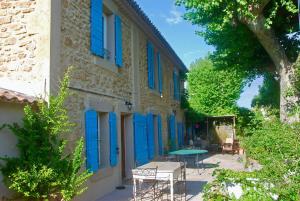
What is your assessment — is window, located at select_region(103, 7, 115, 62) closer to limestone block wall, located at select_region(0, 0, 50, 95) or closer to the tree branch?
limestone block wall, located at select_region(0, 0, 50, 95)

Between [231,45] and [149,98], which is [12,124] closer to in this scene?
[149,98]

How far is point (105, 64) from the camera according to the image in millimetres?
8516

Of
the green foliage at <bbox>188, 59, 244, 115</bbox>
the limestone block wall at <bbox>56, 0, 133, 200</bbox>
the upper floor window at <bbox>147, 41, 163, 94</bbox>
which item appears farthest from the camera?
the green foliage at <bbox>188, 59, 244, 115</bbox>

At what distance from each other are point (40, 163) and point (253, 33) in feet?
28.5

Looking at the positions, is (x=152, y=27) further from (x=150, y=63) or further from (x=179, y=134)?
(x=179, y=134)

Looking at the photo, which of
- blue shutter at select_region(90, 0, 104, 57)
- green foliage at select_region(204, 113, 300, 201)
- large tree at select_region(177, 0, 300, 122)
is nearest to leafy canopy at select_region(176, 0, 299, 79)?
large tree at select_region(177, 0, 300, 122)

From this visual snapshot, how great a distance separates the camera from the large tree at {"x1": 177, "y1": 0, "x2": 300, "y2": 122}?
9242 mm

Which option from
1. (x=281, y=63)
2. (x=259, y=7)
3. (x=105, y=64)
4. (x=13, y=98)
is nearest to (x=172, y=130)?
(x=281, y=63)

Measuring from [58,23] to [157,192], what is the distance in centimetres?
447

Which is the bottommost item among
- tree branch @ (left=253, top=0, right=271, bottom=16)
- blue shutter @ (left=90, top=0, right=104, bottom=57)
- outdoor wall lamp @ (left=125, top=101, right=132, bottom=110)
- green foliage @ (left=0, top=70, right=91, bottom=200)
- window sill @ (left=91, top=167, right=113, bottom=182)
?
window sill @ (left=91, top=167, right=113, bottom=182)

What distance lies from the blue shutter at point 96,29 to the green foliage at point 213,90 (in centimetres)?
1973

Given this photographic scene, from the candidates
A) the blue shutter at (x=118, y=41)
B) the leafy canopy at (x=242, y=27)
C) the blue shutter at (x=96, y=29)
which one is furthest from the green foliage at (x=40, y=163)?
the leafy canopy at (x=242, y=27)

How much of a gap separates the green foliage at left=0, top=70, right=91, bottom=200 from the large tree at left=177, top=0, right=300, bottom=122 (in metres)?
5.48

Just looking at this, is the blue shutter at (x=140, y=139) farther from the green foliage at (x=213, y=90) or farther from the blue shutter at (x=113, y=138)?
the green foliage at (x=213, y=90)
